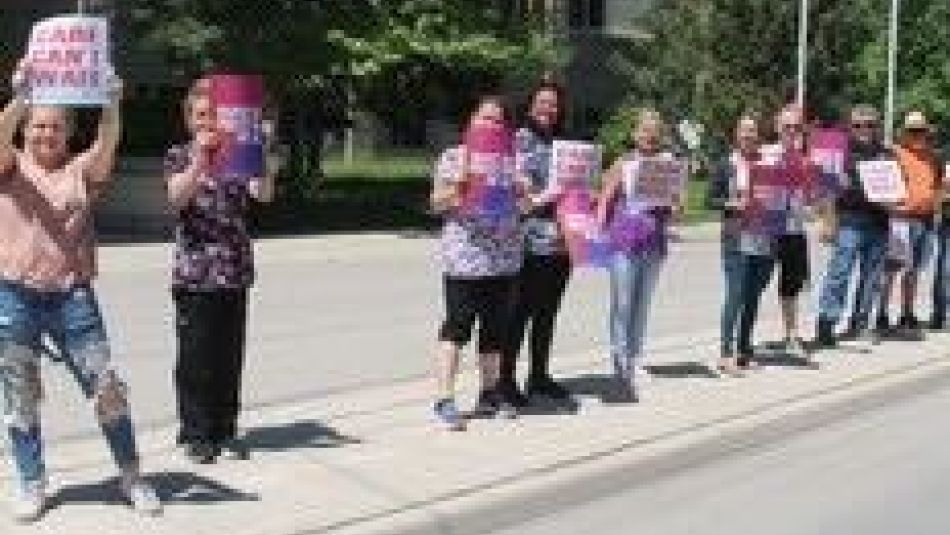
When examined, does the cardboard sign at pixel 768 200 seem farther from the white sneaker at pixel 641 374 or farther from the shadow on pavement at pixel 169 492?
the shadow on pavement at pixel 169 492

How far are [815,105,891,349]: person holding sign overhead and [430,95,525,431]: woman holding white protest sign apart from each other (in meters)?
5.83

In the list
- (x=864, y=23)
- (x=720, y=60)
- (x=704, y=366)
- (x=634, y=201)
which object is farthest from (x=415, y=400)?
(x=864, y=23)

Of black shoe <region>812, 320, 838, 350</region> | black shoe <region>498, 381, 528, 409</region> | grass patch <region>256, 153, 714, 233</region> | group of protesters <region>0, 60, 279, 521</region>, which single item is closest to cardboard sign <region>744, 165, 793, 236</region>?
black shoe <region>812, 320, 838, 350</region>

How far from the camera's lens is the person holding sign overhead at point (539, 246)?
480 inches

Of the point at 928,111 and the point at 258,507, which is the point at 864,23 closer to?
the point at 928,111

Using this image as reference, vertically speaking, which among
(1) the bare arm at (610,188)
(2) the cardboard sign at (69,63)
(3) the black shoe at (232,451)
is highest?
(2) the cardboard sign at (69,63)

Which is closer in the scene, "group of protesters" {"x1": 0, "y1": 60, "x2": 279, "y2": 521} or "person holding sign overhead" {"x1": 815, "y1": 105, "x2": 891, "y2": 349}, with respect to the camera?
"group of protesters" {"x1": 0, "y1": 60, "x2": 279, "y2": 521}

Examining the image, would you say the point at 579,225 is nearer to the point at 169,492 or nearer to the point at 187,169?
the point at 187,169


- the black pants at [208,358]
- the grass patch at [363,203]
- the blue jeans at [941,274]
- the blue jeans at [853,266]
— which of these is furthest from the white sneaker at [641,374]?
the grass patch at [363,203]

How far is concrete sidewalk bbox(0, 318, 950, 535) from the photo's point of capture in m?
9.03

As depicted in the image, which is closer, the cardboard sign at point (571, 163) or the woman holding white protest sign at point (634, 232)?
the cardboard sign at point (571, 163)

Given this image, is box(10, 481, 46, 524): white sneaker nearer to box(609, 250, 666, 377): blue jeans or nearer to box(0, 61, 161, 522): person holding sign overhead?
box(0, 61, 161, 522): person holding sign overhead

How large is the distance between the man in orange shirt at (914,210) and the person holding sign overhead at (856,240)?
0.32 meters

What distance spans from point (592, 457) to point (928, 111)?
44.9 m
